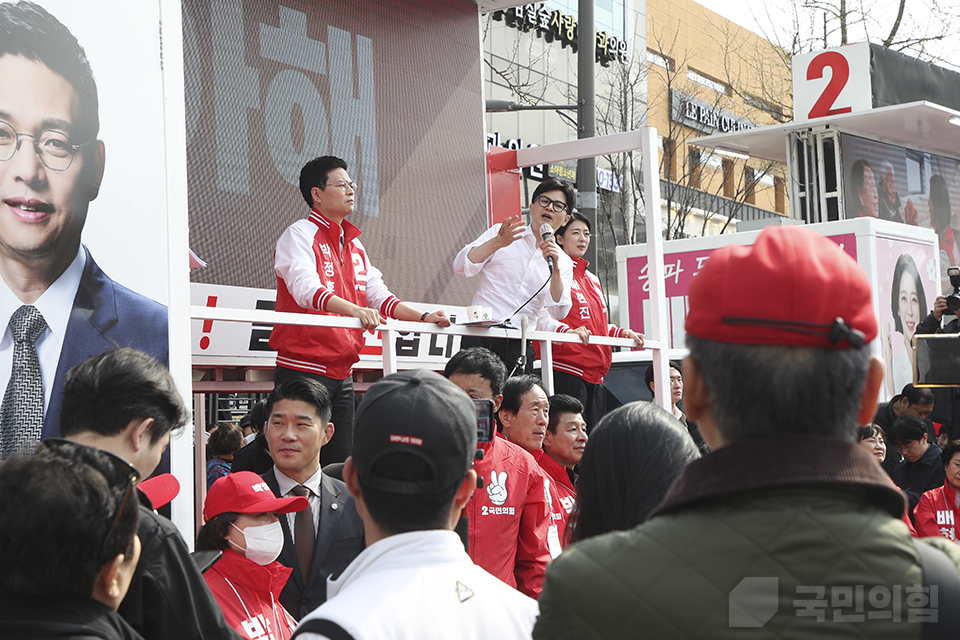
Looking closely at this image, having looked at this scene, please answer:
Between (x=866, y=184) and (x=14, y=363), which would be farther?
(x=866, y=184)

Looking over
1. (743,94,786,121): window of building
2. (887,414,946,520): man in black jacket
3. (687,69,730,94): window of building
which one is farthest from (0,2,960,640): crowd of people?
(687,69,730,94): window of building

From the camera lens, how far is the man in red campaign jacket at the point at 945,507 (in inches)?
291

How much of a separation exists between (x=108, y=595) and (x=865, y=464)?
134 cm

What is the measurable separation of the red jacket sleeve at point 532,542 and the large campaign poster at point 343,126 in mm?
3152

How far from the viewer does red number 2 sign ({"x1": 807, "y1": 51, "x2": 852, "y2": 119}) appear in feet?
50.0

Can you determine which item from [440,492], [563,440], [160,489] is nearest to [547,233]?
[563,440]

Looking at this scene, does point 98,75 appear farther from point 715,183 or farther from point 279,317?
point 715,183

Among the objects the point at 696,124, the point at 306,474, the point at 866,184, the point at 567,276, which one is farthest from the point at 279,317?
the point at 696,124

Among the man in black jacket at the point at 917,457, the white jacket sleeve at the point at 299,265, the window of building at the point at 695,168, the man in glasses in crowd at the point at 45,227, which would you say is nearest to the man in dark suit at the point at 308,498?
the white jacket sleeve at the point at 299,265

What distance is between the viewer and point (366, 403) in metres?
1.95

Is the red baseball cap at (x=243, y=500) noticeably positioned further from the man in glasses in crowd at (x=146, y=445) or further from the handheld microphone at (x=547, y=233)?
the handheld microphone at (x=547, y=233)

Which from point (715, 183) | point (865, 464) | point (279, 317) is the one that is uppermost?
point (715, 183)

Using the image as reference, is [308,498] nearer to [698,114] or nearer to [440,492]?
[440,492]

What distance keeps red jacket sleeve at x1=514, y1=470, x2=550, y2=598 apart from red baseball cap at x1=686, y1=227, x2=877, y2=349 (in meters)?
3.42
